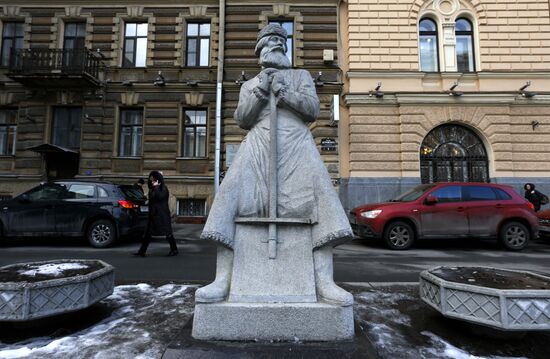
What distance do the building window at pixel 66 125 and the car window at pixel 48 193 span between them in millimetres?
6862

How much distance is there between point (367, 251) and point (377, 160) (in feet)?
21.7

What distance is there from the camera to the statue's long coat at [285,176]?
262cm

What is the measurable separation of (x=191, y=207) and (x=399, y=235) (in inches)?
357

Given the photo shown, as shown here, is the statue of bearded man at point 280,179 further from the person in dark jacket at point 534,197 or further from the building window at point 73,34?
the building window at point 73,34

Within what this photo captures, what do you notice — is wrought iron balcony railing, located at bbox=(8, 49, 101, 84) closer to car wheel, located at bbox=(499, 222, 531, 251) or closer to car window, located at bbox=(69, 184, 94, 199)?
car window, located at bbox=(69, 184, 94, 199)

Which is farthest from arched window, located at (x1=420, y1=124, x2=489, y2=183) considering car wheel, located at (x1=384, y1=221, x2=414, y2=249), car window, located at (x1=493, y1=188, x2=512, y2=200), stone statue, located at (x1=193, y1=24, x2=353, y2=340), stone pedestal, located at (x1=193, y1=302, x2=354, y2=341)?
stone pedestal, located at (x1=193, y1=302, x2=354, y2=341)

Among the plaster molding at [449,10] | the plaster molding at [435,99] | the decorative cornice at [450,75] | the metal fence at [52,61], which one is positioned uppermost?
the plaster molding at [449,10]

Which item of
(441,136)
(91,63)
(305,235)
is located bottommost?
(305,235)

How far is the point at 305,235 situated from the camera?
8.86 feet

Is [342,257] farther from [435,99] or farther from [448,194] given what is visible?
[435,99]

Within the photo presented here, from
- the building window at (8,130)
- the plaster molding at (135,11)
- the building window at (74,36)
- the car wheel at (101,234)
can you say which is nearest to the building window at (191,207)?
the car wheel at (101,234)

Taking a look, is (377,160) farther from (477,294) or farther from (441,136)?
(477,294)

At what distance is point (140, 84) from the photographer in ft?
50.1

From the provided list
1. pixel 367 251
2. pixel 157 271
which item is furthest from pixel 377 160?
pixel 157 271
